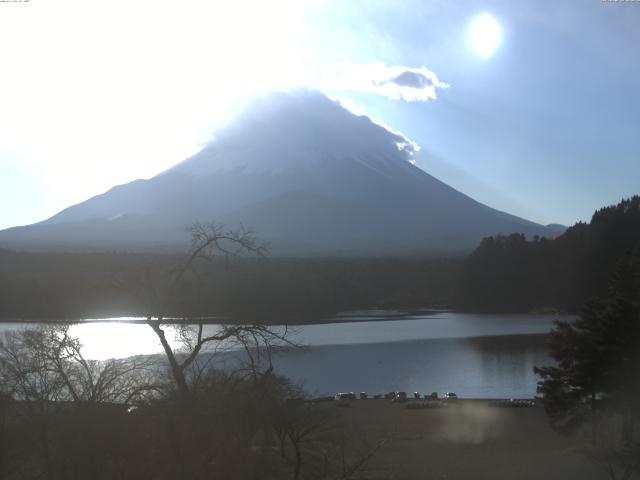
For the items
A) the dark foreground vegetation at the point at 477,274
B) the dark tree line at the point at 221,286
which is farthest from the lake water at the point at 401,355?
the dark foreground vegetation at the point at 477,274

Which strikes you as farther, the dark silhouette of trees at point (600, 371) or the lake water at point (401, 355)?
the lake water at point (401, 355)

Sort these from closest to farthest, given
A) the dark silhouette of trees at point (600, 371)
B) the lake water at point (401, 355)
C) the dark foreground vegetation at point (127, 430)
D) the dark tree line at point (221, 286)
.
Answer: the dark foreground vegetation at point (127, 430) → the dark tree line at point (221, 286) → the dark silhouette of trees at point (600, 371) → the lake water at point (401, 355)

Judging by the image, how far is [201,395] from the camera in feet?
15.5

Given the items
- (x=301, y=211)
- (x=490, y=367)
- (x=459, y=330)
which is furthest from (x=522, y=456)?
(x=301, y=211)

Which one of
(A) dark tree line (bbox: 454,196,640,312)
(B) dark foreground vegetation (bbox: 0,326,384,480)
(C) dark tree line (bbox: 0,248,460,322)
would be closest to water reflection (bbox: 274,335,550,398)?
(C) dark tree line (bbox: 0,248,460,322)

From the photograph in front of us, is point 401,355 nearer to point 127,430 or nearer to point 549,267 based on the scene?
point 127,430

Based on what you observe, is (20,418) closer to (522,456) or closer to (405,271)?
(522,456)

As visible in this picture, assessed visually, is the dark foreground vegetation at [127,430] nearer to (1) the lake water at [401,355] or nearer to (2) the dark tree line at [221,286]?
(2) the dark tree line at [221,286]

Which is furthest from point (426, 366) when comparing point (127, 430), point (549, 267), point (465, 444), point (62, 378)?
point (549, 267)

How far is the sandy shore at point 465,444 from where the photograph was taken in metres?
10.6

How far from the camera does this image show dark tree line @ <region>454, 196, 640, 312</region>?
45.1 metres

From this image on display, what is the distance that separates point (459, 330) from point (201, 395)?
31880 mm

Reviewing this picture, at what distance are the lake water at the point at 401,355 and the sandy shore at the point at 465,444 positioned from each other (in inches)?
83.8

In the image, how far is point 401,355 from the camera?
2653 centimetres
